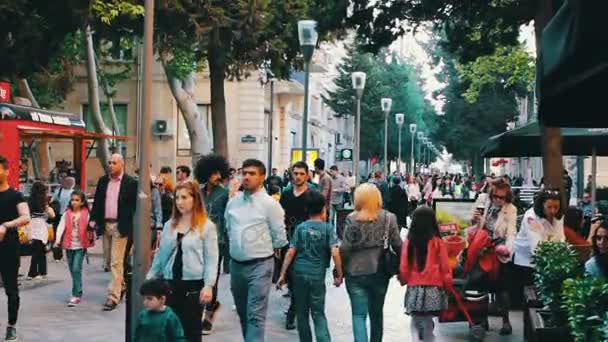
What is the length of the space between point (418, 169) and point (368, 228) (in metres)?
88.2

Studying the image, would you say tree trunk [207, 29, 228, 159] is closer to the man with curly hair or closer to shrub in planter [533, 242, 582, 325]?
the man with curly hair

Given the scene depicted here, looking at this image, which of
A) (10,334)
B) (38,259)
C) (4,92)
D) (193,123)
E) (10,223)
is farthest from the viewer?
(193,123)

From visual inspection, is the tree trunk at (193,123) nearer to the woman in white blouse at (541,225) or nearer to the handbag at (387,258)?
the woman in white blouse at (541,225)

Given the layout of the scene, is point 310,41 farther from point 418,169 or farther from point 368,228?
point 418,169

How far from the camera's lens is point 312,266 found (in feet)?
30.5

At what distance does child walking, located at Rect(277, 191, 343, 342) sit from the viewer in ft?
30.5

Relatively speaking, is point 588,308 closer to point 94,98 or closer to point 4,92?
point 4,92

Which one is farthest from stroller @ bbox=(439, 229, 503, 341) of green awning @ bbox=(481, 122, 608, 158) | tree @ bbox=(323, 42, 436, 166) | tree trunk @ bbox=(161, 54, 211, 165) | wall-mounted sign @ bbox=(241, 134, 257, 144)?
tree @ bbox=(323, 42, 436, 166)

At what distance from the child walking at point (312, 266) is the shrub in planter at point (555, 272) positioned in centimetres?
184

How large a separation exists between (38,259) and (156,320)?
9431mm

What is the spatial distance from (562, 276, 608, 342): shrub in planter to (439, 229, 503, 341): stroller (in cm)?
482

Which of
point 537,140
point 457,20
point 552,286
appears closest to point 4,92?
point 457,20

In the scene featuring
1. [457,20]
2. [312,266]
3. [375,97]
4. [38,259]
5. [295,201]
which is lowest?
[38,259]

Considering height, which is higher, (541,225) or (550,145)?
(550,145)
